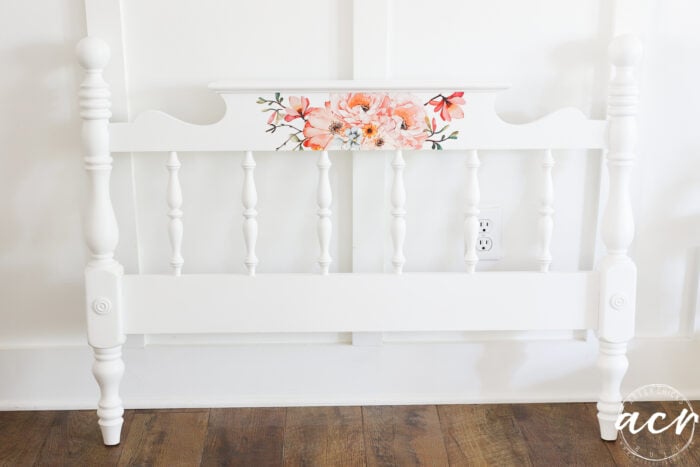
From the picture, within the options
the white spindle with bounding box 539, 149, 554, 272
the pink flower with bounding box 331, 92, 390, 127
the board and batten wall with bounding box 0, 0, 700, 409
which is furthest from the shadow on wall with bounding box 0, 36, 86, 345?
the white spindle with bounding box 539, 149, 554, 272

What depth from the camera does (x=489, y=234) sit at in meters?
1.62

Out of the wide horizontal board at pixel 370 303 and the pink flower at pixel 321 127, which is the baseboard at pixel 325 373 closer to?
the wide horizontal board at pixel 370 303

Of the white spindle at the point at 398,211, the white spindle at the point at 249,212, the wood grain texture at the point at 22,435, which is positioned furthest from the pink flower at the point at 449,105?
the wood grain texture at the point at 22,435

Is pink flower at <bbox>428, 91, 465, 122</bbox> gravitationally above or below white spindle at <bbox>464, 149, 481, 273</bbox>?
above

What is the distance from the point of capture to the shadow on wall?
1535mm

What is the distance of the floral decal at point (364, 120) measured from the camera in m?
1.45

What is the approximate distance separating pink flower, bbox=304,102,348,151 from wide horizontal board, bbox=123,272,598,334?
0.79ft

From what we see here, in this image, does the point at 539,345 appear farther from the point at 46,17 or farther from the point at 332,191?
the point at 46,17

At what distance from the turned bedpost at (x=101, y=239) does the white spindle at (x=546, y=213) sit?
76 cm

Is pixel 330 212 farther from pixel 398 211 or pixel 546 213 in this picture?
pixel 546 213

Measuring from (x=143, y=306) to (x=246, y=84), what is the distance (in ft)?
1.43

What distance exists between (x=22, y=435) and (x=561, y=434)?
1.02 m

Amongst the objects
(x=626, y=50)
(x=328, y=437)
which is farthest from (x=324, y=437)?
(x=626, y=50)

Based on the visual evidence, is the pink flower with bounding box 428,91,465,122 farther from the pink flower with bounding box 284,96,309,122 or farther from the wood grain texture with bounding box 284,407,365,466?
the wood grain texture with bounding box 284,407,365,466
